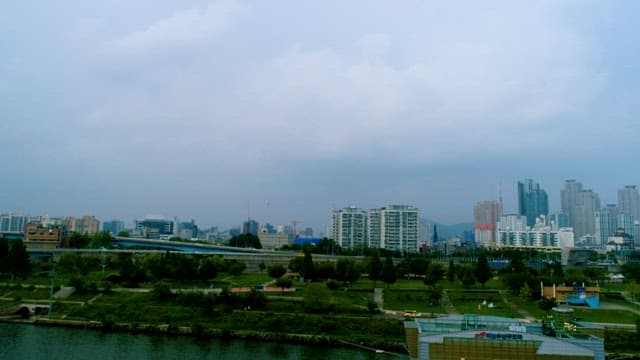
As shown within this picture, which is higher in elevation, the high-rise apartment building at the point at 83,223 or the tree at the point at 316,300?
the high-rise apartment building at the point at 83,223

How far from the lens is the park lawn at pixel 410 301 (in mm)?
18453

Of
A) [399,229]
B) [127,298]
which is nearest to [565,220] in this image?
[399,229]

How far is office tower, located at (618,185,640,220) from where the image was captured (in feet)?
315

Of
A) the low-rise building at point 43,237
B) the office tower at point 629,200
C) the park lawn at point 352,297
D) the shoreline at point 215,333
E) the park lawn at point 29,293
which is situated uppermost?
the office tower at point 629,200

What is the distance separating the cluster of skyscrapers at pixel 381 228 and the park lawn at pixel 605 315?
38764mm

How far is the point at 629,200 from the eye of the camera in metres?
98.0

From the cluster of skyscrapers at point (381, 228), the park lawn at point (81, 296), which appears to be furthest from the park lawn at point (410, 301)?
the cluster of skyscrapers at point (381, 228)

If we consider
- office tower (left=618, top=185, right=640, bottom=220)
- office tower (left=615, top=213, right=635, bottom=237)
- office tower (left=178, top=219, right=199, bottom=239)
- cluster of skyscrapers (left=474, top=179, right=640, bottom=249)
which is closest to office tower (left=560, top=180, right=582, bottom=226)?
cluster of skyscrapers (left=474, top=179, right=640, bottom=249)

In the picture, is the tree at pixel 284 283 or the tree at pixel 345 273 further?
the tree at pixel 345 273

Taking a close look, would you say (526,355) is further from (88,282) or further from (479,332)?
(88,282)

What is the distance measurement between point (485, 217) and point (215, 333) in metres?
100

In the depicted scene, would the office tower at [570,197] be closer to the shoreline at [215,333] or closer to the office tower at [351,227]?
the office tower at [351,227]

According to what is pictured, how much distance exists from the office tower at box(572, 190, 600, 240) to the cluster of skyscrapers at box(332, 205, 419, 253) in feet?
172

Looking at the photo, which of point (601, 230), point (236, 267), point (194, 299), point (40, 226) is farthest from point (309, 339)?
point (601, 230)
